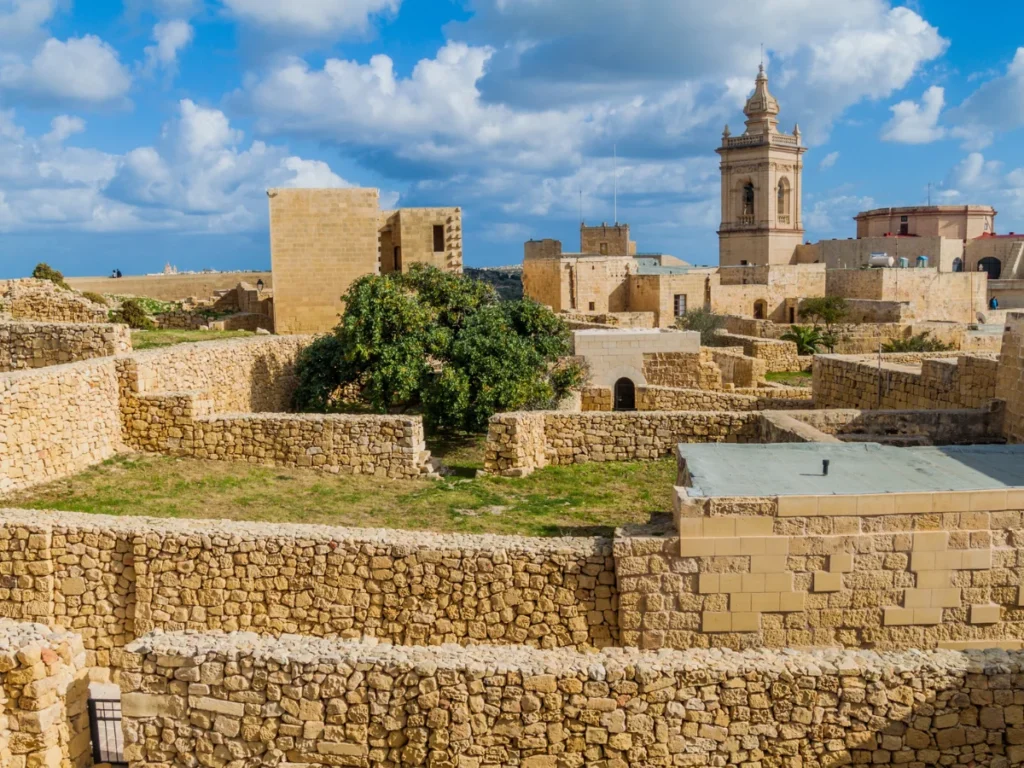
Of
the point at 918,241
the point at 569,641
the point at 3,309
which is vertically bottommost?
the point at 569,641

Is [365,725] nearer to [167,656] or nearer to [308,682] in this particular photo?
[308,682]

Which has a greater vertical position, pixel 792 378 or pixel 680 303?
pixel 680 303

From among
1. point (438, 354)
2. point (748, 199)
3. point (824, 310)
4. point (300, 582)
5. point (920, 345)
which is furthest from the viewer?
point (748, 199)

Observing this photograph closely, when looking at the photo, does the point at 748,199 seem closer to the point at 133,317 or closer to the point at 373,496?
the point at 133,317

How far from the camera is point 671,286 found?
38.8 m

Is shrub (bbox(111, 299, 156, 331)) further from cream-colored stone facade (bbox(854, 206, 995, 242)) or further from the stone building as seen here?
cream-colored stone facade (bbox(854, 206, 995, 242))

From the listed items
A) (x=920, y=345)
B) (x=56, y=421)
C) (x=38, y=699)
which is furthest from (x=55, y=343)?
(x=920, y=345)

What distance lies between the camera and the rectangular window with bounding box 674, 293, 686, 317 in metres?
39.1

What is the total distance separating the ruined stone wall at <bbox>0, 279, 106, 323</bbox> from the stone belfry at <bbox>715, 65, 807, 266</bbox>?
44.5m

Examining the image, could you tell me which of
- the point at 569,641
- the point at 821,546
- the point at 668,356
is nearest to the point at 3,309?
the point at 668,356

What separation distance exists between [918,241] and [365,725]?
6015 centimetres

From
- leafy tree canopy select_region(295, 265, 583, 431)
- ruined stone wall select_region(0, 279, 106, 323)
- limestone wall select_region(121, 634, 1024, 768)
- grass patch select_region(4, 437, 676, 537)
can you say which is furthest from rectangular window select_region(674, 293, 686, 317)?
limestone wall select_region(121, 634, 1024, 768)

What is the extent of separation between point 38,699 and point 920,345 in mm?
24956

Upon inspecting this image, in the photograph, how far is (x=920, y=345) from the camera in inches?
1022
